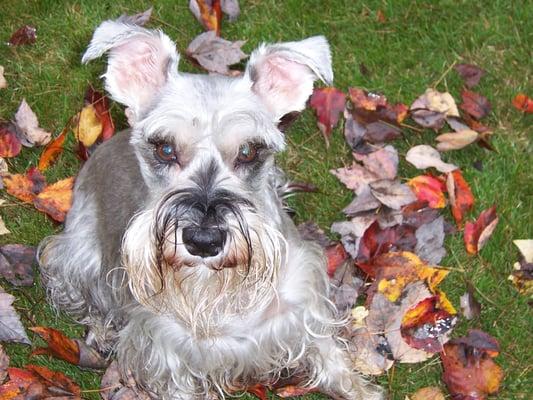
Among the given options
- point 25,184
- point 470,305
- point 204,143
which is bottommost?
point 470,305

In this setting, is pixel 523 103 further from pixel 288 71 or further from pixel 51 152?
pixel 51 152

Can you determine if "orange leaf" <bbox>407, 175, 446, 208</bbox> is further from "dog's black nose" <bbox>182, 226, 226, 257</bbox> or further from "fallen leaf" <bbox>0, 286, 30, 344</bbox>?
"fallen leaf" <bbox>0, 286, 30, 344</bbox>

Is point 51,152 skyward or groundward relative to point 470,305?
skyward

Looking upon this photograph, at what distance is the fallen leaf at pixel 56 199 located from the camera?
18.2 ft

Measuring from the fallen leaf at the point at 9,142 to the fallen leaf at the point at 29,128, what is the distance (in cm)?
4

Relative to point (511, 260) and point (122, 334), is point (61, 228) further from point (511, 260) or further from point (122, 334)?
point (511, 260)

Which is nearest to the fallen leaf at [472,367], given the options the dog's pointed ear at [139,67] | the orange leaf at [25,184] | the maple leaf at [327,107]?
the maple leaf at [327,107]

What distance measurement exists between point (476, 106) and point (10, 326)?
3.17 m

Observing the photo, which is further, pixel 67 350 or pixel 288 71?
pixel 67 350

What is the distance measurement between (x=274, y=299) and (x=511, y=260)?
62.9 inches

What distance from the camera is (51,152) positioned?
229 inches

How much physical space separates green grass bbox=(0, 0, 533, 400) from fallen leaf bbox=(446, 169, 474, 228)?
0.08 m

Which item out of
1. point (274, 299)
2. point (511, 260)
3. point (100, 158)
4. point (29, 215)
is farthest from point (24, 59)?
point (511, 260)

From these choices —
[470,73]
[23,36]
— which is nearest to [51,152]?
[23,36]
